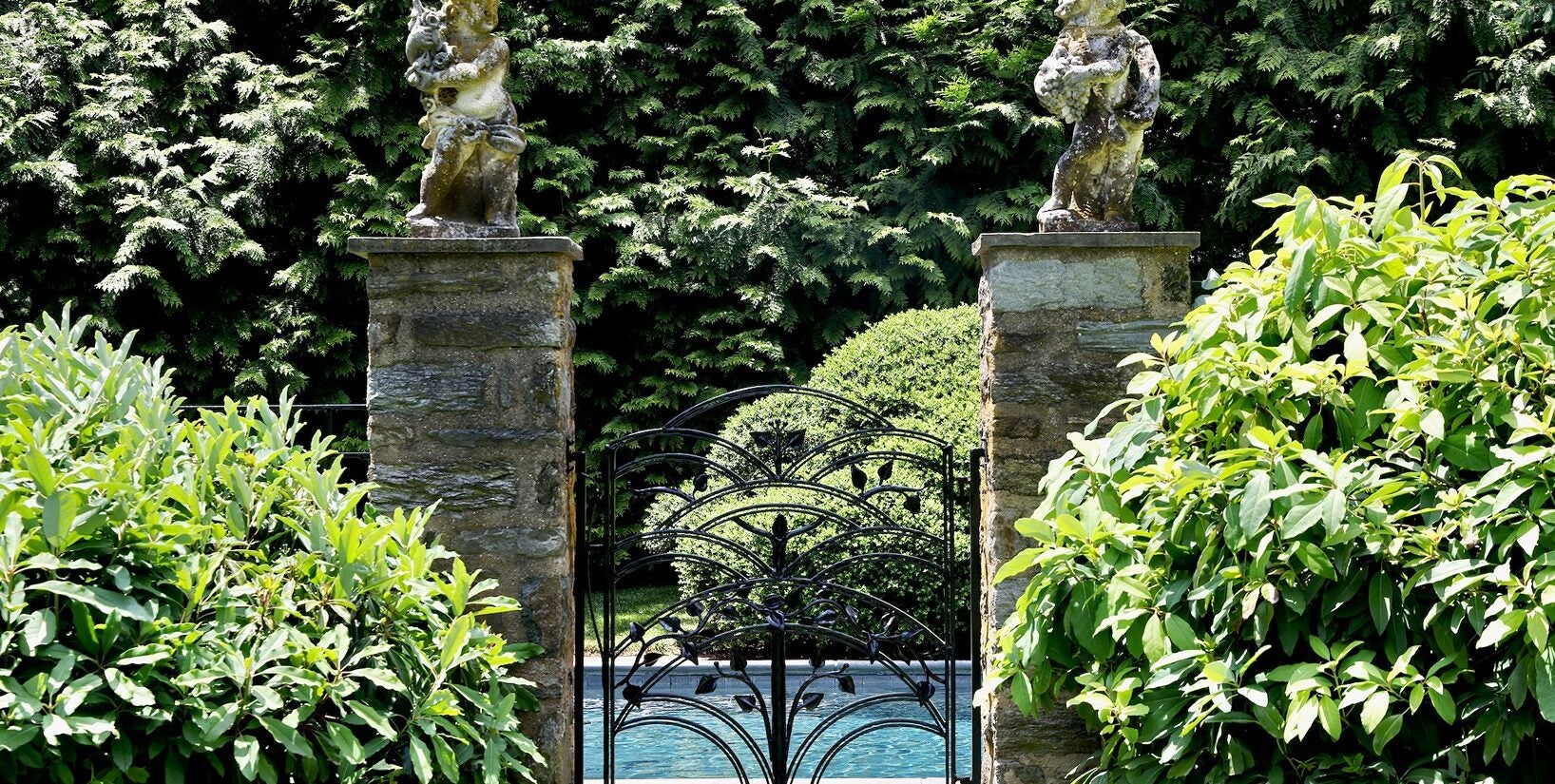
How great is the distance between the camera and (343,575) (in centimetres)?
246

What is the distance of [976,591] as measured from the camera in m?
3.27

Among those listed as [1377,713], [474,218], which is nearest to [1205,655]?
[1377,713]

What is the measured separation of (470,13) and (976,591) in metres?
1.87

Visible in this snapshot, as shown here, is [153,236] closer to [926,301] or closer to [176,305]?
[176,305]

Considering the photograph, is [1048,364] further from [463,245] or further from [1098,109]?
[463,245]

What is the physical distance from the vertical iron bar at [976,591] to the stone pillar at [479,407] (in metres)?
1.01

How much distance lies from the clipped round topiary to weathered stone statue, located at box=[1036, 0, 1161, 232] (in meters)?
0.58

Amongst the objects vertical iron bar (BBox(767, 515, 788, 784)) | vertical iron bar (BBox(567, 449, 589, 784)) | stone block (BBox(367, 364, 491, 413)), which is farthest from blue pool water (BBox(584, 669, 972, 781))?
stone block (BBox(367, 364, 491, 413))

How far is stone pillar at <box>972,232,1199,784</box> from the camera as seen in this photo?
3023 millimetres

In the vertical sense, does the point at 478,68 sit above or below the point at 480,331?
above

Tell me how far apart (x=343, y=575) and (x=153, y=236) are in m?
6.40

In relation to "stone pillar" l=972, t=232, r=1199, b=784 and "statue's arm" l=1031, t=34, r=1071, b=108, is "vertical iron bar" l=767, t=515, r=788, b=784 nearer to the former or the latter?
"stone pillar" l=972, t=232, r=1199, b=784

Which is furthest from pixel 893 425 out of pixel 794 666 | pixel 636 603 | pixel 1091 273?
pixel 1091 273

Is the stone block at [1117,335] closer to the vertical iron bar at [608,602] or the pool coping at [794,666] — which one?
the vertical iron bar at [608,602]
